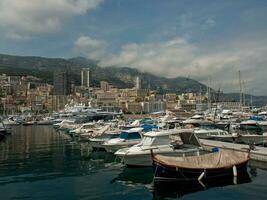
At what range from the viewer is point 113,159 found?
104ft

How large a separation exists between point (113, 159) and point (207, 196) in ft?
46.8

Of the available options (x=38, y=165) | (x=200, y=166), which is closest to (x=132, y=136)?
(x=38, y=165)

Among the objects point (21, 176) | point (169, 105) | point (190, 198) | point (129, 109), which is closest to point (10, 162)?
point (21, 176)

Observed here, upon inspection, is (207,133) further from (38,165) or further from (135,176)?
(38,165)

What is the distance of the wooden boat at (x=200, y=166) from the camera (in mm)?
20562

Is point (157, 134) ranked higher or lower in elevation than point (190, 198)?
higher

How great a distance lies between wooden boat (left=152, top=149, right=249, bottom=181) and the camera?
2056 centimetres

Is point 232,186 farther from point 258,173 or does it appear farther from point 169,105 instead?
point 169,105

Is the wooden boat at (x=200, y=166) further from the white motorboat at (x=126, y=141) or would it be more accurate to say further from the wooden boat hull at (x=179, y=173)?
the white motorboat at (x=126, y=141)

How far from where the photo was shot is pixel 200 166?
2120 cm

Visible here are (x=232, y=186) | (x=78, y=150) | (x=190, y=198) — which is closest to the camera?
(x=190, y=198)

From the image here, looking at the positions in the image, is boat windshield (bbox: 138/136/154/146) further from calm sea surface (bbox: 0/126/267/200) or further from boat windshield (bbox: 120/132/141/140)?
boat windshield (bbox: 120/132/141/140)

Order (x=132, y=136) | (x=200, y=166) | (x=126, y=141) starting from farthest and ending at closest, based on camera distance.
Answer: (x=132, y=136) < (x=126, y=141) < (x=200, y=166)

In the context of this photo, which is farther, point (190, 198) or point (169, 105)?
point (169, 105)
